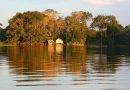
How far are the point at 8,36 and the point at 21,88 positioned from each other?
89.9 m

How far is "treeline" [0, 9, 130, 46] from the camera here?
100625 mm

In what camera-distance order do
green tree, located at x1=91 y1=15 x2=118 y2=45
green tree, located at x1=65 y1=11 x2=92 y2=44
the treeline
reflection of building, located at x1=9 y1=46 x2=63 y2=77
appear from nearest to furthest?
reflection of building, located at x1=9 y1=46 x2=63 y2=77 < the treeline < green tree, located at x1=65 y1=11 x2=92 y2=44 < green tree, located at x1=91 y1=15 x2=118 y2=45

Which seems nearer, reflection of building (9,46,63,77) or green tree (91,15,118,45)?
reflection of building (9,46,63,77)

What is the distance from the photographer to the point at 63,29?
108688 millimetres

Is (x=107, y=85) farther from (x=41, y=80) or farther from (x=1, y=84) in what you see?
(x=1, y=84)

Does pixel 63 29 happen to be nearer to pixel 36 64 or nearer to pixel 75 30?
pixel 75 30

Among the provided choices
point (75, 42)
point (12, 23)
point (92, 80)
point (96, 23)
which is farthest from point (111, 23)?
point (92, 80)

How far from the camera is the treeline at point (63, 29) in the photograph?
10062 centimetres

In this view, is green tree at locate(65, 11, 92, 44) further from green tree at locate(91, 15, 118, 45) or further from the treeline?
green tree at locate(91, 15, 118, 45)

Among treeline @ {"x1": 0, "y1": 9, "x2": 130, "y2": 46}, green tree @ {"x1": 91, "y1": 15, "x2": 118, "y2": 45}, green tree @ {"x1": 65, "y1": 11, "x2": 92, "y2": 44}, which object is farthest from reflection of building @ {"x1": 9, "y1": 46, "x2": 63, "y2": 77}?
green tree @ {"x1": 91, "y1": 15, "x2": 118, "y2": 45}

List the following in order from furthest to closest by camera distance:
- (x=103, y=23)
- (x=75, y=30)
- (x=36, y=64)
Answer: (x=103, y=23) < (x=75, y=30) < (x=36, y=64)

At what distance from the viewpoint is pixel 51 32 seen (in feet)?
353

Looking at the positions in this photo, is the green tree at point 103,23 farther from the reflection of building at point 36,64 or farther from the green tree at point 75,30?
the reflection of building at point 36,64

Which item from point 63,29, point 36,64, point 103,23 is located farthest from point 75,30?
point 36,64
